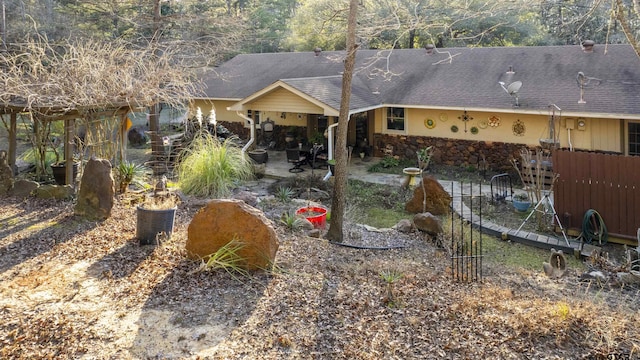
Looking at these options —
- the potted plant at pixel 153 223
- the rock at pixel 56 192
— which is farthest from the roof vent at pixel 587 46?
the rock at pixel 56 192

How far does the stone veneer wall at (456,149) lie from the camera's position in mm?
14602

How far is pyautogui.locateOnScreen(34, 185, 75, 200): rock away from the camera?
885 cm

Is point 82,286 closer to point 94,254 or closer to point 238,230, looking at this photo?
point 94,254

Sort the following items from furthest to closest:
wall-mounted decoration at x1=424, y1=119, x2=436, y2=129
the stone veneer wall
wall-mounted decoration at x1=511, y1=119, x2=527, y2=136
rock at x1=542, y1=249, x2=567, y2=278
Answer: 1. wall-mounted decoration at x1=424, y1=119, x2=436, y2=129
2. the stone veneer wall
3. wall-mounted decoration at x1=511, y1=119, x2=527, y2=136
4. rock at x1=542, y1=249, x2=567, y2=278

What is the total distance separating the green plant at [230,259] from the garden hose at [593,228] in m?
6.70

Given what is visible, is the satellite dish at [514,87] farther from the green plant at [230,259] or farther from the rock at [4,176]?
the rock at [4,176]

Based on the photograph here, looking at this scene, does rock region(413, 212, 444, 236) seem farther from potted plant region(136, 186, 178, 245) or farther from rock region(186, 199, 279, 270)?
potted plant region(136, 186, 178, 245)

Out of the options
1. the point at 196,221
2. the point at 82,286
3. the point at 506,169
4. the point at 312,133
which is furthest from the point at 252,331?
the point at 312,133

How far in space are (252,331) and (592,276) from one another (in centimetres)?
508

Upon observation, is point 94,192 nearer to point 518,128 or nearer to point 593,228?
point 593,228

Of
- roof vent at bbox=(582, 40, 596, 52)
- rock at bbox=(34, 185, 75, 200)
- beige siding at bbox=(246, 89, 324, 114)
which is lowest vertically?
rock at bbox=(34, 185, 75, 200)

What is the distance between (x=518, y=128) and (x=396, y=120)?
390 centimetres

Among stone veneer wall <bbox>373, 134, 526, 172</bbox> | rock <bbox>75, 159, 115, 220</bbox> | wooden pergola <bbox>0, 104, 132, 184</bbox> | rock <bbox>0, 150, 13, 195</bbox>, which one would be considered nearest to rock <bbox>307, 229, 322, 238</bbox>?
rock <bbox>75, 159, 115, 220</bbox>

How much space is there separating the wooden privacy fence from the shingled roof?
12.3ft
